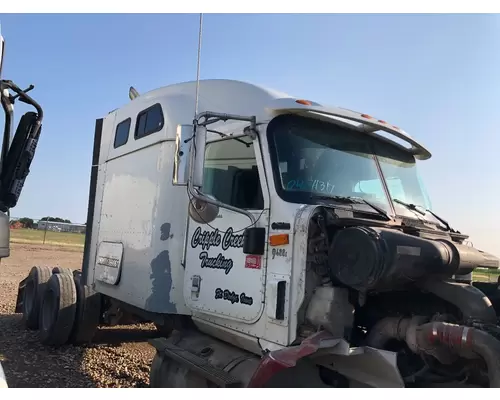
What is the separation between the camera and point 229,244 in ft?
13.4

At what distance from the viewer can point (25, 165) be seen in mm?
4508

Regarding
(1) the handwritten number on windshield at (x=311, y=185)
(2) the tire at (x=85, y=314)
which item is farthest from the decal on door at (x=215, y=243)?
(2) the tire at (x=85, y=314)

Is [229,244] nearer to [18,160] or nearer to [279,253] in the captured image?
[279,253]

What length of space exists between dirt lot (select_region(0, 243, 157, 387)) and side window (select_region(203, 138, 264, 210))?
9.18ft

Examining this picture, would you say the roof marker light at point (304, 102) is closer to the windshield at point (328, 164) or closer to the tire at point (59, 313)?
the windshield at point (328, 164)

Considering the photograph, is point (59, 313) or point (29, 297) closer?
point (59, 313)

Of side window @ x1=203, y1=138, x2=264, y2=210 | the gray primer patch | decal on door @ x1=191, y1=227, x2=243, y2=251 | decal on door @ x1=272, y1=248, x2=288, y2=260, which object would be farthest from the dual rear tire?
decal on door @ x1=272, y1=248, x2=288, y2=260

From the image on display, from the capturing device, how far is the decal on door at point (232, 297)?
3.87 metres

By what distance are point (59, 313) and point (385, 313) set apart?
4.81 metres

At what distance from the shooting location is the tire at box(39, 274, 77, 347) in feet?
21.7

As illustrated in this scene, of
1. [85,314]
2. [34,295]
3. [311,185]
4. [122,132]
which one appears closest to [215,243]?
[311,185]

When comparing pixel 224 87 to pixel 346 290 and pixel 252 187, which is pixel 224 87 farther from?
pixel 346 290

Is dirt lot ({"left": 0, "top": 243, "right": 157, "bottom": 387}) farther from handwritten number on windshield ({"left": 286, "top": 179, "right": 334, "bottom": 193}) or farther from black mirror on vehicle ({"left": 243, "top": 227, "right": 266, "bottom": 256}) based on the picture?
handwritten number on windshield ({"left": 286, "top": 179, "right": 334, "bottom": 193})

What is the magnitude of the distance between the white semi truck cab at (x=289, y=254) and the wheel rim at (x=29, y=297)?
3.00 meters
